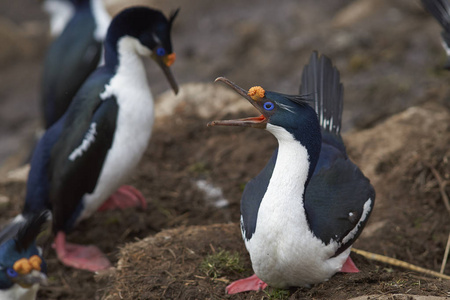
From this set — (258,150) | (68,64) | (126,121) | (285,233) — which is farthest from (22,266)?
(68,64)

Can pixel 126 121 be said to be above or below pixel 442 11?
below

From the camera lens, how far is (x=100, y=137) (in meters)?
4.38

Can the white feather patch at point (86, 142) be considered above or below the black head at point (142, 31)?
below

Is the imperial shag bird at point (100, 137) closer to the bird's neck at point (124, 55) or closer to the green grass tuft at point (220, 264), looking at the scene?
the bird's neck at point (124, 55)

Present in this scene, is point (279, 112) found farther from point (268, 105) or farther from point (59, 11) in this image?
point (59, 11)

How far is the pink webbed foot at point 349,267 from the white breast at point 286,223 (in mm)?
353

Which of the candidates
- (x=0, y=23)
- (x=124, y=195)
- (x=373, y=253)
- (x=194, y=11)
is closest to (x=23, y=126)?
(x=0, y=23)

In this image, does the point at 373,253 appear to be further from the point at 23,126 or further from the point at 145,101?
the point at 23,126

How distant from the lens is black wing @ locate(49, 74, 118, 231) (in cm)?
436

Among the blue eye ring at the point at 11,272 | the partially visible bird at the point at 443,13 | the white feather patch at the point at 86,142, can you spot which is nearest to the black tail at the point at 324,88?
the white feather patch at the point at 86,142

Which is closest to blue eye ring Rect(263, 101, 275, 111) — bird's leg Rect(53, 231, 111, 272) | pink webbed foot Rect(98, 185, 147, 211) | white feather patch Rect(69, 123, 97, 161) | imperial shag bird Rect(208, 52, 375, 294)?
imperial shag bird Rect(208, 52, 375, 294)

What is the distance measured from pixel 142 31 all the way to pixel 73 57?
5.76ft

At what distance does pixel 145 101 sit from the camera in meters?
4.50

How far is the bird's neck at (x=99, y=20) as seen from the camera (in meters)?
6.02
